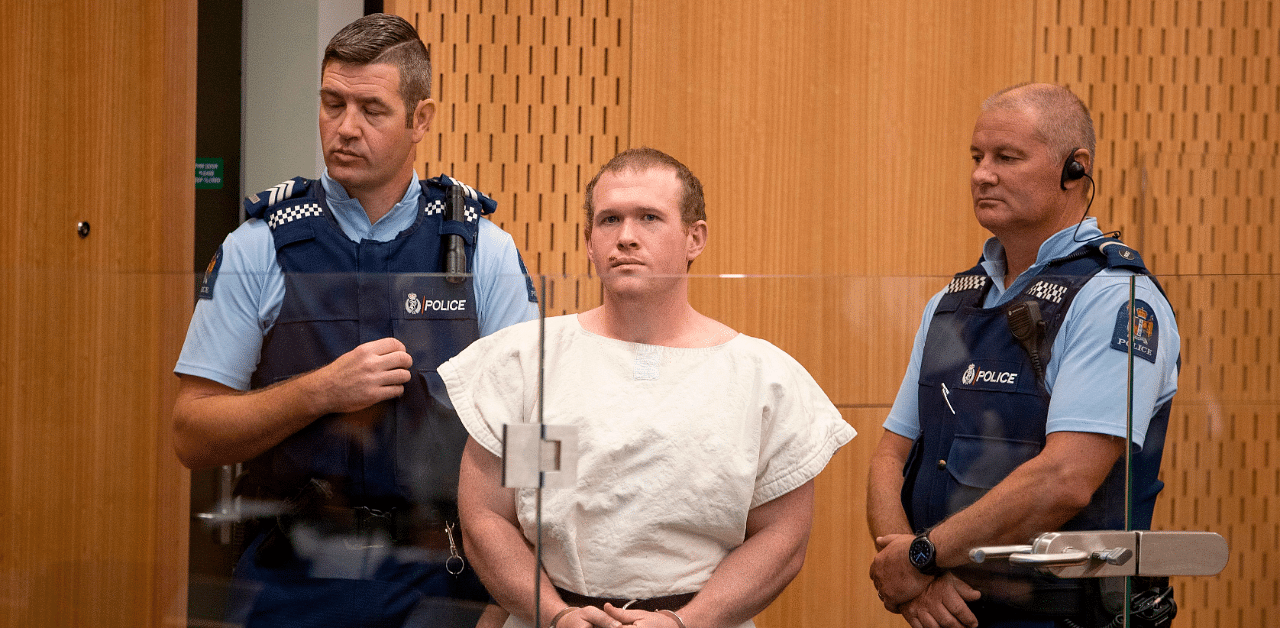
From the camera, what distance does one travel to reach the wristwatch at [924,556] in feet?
5.98

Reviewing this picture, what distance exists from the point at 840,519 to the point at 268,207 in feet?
4.08

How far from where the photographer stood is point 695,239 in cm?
187

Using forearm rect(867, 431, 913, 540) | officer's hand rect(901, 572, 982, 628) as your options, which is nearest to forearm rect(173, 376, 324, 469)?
forearm rect(867, 431, 913, 540)

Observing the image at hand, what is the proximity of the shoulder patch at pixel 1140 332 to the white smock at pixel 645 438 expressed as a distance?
554 millimetres

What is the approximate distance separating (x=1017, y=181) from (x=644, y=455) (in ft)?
3.35

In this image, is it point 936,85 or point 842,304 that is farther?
point 936,85

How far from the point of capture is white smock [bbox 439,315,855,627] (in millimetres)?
1714

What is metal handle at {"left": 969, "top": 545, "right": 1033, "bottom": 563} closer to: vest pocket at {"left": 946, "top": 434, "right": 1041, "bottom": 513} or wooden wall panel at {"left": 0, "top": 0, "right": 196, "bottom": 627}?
vest pocket at {"left": 946, "top": 434, "right": 1041, "bottom": 513}

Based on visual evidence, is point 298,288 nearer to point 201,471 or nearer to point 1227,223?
point 201,471

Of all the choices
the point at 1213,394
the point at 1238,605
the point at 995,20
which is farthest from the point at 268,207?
the point at 995,20

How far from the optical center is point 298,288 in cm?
179

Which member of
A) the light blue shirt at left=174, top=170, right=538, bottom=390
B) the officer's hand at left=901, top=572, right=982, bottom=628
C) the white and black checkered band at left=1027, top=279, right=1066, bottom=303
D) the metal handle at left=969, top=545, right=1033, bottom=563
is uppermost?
the white and black checkered band at left=1027, top=279, right=1066, bottom=303

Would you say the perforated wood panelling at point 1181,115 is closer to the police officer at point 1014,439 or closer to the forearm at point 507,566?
the police officer at point 1014,439

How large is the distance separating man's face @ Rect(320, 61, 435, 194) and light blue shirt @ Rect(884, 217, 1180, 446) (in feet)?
3.59
